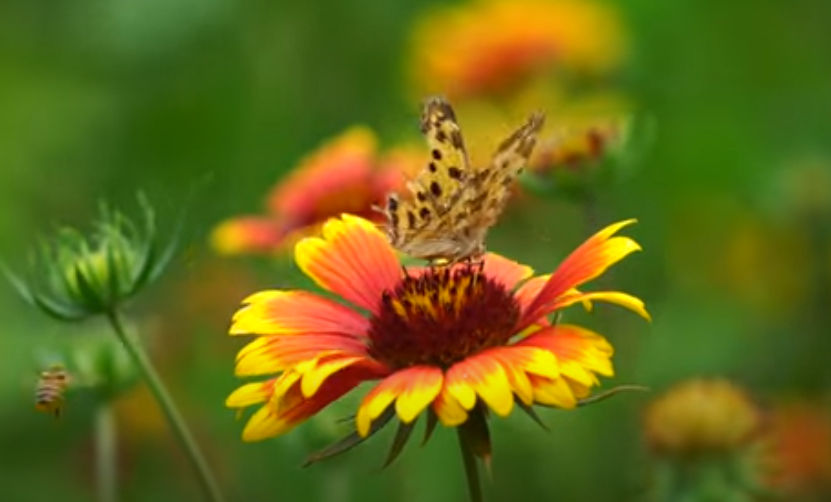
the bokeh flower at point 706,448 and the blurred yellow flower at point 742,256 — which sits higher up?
the blurred yellow flower at point 742,256

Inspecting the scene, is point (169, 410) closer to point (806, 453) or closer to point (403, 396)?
point (403, 396)

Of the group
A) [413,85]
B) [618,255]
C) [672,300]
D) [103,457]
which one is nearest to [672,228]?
[672,300]

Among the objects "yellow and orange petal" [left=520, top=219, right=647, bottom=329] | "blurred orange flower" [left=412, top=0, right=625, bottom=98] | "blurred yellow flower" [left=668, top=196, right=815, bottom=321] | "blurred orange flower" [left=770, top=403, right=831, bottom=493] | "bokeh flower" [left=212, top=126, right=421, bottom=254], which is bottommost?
"blurred orange flower" [left=770, top=403, right=831, bottom=493]

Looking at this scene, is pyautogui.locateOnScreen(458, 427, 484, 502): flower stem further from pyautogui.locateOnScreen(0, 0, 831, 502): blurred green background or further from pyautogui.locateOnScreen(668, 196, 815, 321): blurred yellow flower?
pyautogui.locateOnScreen(668, 196, 815, 321): blurred yellow flower

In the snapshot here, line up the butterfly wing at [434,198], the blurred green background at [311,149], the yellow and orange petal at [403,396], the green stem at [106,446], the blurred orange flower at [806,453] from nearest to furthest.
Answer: the yellow and orange petal at [403,396]
the butterfly wing at [434,198]
the green stem at [106,446]
the blurred orange flower at [806,453]
the blurred green background at [311,149]

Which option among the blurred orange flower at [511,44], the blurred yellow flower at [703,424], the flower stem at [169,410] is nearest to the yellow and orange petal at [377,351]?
the flower stem at [169,410]

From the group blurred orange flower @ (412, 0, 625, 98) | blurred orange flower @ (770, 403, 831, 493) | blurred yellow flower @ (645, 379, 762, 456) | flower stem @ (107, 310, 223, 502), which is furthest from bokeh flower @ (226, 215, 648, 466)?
blurred orange flower @ (412, 0, 625, 98)

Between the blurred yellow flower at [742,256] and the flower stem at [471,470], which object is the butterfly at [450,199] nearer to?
the flower stem at [471,470]
